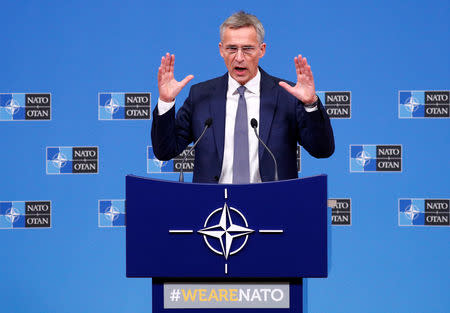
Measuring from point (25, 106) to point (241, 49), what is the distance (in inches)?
87.0

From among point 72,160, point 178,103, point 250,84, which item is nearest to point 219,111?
point 250,84

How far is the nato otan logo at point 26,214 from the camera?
367 cm

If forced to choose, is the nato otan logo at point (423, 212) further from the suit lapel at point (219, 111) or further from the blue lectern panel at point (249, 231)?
the blue lectern panel at point (249, 231)

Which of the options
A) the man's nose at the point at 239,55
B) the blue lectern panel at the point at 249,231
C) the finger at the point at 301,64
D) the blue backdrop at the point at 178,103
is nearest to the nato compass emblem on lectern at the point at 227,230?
the blue lectern panel at the point at 249,231

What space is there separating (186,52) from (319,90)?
2.96ft

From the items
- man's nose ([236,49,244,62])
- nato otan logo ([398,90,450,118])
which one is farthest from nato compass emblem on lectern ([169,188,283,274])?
nato otan logo ([398,90,450,118])

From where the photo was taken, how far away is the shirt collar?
207 cm

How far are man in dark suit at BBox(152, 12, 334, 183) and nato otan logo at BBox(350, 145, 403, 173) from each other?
61.8 inches

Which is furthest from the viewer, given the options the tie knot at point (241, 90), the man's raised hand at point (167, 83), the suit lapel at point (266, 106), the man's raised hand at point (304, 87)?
the tie knot at point (241, 90)

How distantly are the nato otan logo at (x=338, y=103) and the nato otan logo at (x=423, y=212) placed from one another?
67cm

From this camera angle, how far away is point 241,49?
1975mm

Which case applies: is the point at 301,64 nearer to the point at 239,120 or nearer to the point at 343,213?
the point at 239,120

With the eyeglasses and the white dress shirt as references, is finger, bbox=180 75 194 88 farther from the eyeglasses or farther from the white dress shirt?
the eyeglasses

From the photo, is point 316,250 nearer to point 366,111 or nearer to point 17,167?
point 366,111
